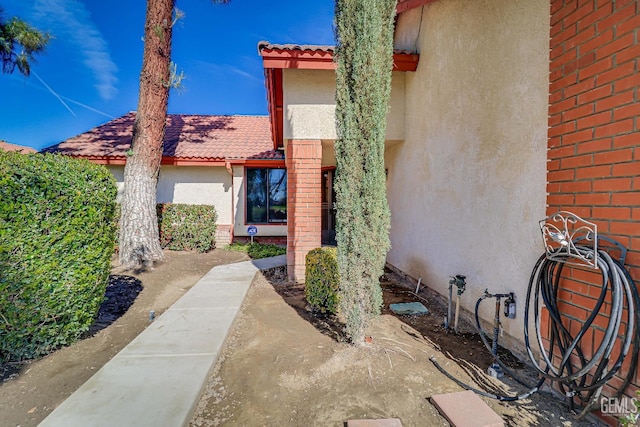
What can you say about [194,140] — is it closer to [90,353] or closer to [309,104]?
[309,104]

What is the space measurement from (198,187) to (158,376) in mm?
9134

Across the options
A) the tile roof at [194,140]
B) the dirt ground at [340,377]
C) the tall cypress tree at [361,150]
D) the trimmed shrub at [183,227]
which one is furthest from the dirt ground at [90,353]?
the tile roof at [194,140]

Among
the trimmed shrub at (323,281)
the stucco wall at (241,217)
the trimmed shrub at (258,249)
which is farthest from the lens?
the stucco wall at (241,217)

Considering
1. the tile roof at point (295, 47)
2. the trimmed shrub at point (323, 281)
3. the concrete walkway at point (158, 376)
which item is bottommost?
the concrete walkway at point (158, 376)

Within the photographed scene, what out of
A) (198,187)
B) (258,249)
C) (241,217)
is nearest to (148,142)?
(198,187)

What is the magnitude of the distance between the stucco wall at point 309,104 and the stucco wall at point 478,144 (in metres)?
1.68

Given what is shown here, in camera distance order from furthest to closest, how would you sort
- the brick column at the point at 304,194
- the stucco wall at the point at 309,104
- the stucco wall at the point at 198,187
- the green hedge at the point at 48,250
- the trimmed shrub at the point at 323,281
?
the stucco wall at the point at 198,187 → the brick column at the point at 304,194 → the stucco wall at the point at 309,104 → the trimmed shrub at the point at 323,281 → the green hedge at the point at 48,250

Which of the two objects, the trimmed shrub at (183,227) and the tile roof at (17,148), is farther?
the trimmed shrub at (183,227)

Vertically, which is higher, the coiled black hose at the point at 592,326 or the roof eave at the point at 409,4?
the roof eave at the point at 409,4

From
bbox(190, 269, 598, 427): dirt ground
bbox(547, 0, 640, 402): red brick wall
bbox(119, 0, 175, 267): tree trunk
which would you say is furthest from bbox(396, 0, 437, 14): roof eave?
bbox(119, 0, 175, 267): tree trunk

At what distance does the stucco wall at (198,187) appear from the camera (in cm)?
1057

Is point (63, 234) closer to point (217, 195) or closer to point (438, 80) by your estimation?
point (438, 80)

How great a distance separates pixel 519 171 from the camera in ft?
9.89

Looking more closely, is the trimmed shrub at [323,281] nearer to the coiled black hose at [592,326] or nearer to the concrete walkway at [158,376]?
the concrete walkway at [158,376]
